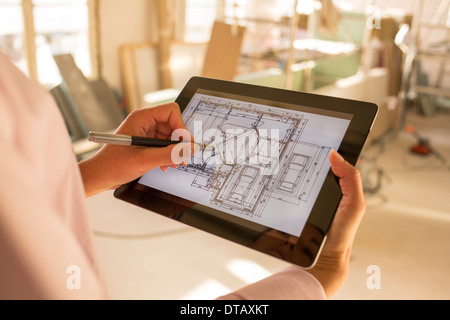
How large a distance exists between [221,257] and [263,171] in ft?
4.20

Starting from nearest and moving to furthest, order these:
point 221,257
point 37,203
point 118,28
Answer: point 37,203 < point 221,257 < point 118,28

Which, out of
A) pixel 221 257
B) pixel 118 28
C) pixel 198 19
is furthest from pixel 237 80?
pixel 198 19

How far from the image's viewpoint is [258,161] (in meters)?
0.60

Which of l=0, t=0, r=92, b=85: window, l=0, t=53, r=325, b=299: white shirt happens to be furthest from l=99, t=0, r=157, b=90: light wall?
l=0, t=53, r=325, b=299: white shirt

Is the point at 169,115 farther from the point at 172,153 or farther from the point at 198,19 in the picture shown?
the point at 198,19

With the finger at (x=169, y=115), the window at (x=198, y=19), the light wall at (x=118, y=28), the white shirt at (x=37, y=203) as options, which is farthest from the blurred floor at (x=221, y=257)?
the window at (x=198, y=19)

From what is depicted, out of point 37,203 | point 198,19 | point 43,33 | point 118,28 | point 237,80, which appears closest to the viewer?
point 37,203

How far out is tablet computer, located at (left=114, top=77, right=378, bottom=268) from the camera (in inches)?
21.5

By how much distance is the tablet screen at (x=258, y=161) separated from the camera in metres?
0.56

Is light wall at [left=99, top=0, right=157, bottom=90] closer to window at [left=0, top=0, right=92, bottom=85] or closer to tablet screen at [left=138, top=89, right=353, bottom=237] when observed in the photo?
window at [left=0, top=0, right=92, bottom=85]

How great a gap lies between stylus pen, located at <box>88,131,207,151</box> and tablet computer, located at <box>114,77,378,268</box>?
0.14 ft

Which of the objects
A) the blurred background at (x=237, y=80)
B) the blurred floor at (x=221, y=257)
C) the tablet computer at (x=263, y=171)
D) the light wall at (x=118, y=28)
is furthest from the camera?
the light wall at (x=118, y=28)

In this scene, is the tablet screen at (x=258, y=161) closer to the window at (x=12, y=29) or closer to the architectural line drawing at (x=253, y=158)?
the architectural line drawing at (x=253, y=158)

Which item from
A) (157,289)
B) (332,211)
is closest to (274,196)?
(332,211)
